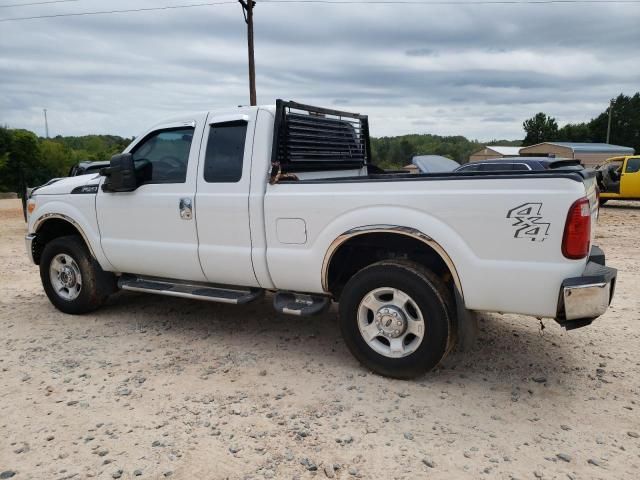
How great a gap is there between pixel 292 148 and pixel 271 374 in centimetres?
188

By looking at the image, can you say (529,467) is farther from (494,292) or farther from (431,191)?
(431,191)

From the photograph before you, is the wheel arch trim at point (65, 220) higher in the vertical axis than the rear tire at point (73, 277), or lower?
higher

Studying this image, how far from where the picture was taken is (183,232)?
455 centimetres

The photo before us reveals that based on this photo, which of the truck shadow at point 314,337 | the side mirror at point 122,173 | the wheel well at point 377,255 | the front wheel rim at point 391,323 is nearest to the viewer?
the front wheel rim at point 391,323

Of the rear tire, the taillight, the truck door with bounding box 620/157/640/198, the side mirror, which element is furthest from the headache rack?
the truck door with bounding box 620/157/640/198

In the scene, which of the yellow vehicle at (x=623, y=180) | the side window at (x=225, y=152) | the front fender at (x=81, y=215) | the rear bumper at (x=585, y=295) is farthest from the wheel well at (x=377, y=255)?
the yellow vehicle at (x=623, y=180)

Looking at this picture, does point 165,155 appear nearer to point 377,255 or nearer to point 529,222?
point 377,255

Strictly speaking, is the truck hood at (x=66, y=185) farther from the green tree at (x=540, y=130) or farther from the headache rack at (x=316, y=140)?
the green tree at (x=540, y=130)

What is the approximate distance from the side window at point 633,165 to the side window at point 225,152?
1599cm

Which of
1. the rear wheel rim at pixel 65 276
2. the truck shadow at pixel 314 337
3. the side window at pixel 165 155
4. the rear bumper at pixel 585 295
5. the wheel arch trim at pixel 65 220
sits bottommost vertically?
the truck shadow at pixel 314 337

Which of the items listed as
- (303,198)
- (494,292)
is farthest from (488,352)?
(303,198)

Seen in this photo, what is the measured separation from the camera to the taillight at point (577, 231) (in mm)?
3068

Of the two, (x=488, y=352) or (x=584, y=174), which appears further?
(x=488, y=352)

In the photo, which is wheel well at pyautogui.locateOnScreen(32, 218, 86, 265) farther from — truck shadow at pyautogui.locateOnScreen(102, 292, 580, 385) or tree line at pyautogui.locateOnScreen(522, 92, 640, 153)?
tree line at pyautogui.locateOnScreen(522, 92, 640, 153)
